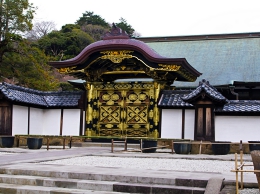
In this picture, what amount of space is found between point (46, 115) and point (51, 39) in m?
34.4

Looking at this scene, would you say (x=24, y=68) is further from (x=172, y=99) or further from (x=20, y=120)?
(x=172, y=99)

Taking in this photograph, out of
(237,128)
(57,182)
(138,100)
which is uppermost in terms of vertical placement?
(138,100)

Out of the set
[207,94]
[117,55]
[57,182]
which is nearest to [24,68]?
[117,55]

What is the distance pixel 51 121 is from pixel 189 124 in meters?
7.50

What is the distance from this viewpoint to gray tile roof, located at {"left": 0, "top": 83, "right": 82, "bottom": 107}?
20.2 m

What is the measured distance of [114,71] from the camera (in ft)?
70.4

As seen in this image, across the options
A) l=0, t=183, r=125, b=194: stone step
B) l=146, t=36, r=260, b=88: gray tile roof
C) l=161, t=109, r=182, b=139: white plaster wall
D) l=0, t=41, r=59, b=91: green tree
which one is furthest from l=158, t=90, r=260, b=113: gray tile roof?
l=0, t=183, r=125, b=194: stone step

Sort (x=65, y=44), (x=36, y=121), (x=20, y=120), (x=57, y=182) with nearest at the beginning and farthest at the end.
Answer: (x=57, y=182), (x=20, y=120), (x=36, y=121), (x=65, y=44)

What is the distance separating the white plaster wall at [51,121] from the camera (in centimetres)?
2225

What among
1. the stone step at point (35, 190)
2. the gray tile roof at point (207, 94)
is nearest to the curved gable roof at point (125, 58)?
the gray tile roof at point (207, 94)

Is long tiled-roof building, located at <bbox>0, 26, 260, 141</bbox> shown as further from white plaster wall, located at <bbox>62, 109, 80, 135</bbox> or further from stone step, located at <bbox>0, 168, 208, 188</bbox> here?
stone step, located at <bbox>0, 168, 208, 188</bbox>

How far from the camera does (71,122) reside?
22000 mm

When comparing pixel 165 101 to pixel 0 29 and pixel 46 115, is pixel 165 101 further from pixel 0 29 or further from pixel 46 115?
pixel 0 29

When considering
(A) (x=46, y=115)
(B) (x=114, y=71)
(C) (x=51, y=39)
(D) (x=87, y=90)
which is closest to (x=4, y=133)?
(A) (x=46, y=115)
